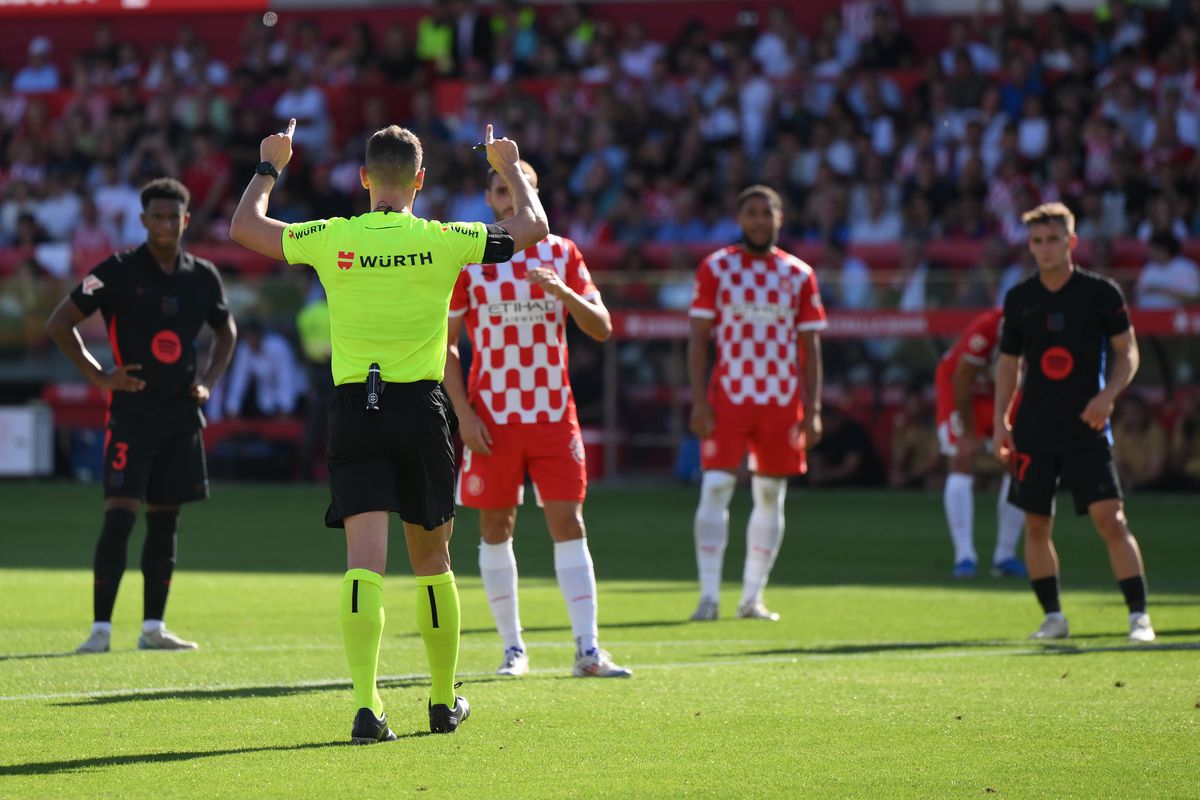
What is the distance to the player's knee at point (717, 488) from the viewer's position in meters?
11.2

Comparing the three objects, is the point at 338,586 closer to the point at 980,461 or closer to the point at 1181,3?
the point at 980,461

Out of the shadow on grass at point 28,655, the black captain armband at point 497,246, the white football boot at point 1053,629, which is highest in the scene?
the black captain armband at point 497,246

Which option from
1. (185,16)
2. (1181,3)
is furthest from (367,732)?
(185,16)

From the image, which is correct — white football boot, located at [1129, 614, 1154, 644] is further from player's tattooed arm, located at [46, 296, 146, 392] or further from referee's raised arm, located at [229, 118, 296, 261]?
player's tattooed arm, located at [46, 296, 146, 392]

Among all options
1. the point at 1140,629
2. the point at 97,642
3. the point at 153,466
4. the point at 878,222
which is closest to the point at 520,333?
the point at 153,466

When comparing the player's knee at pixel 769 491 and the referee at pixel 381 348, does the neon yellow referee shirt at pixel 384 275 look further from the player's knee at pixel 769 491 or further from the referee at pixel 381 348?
the player's knee at pixel 769 491

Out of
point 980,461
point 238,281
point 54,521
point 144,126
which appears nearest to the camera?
point 54,521

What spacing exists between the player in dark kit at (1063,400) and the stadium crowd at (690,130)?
10.1 metres

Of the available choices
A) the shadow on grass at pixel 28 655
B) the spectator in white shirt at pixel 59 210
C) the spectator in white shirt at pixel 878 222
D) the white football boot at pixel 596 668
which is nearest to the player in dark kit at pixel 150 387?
the shadow on grass at pixel 28 655

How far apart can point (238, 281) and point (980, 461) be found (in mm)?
8985

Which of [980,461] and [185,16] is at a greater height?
[185,16]

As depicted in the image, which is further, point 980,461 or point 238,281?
point 238,281

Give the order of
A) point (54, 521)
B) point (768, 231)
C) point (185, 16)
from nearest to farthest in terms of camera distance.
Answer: point (768, 231)
point (54, 521)
point (185, 16)

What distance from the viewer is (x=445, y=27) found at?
28594 mm
